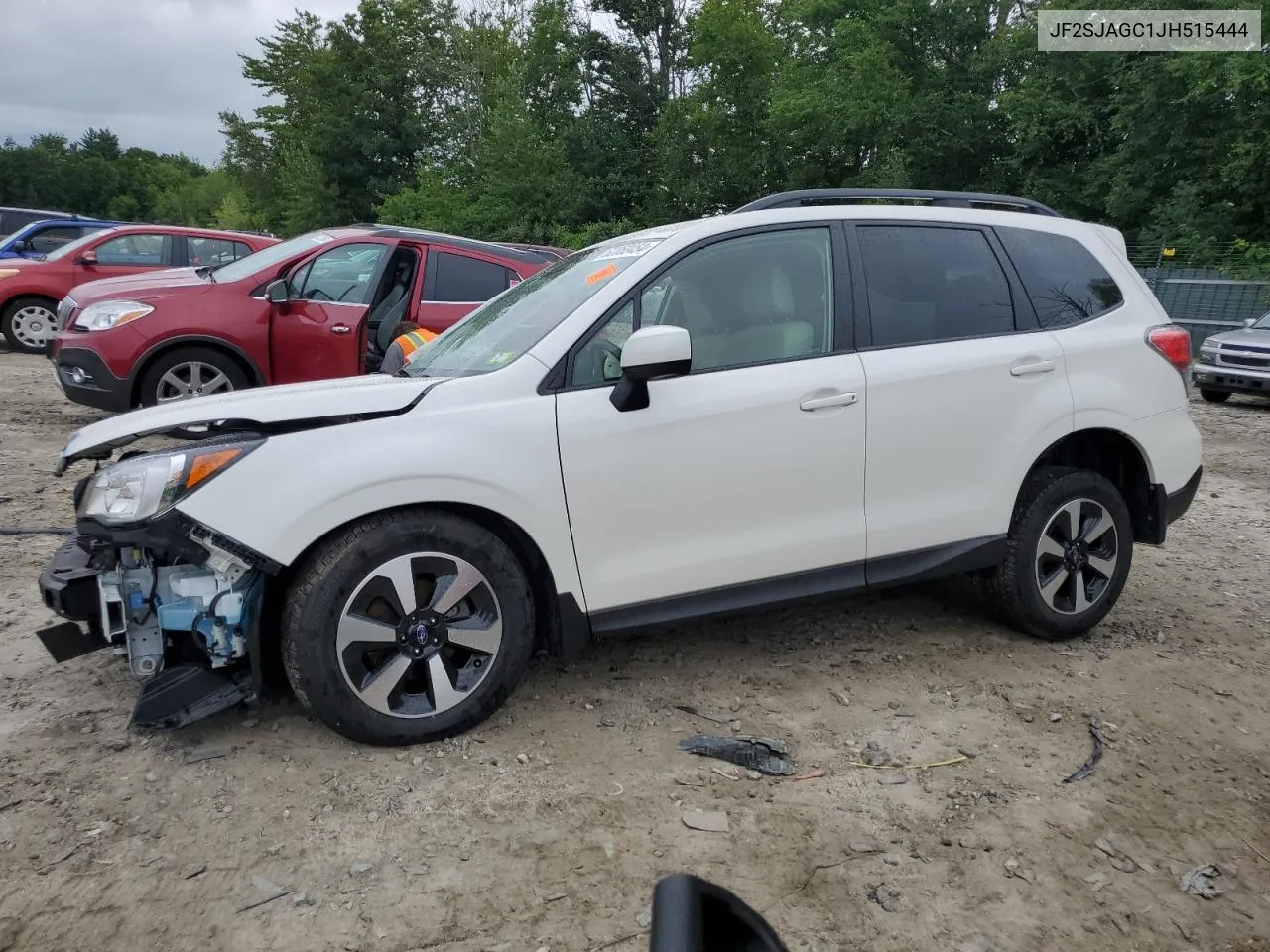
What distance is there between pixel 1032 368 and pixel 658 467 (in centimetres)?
171

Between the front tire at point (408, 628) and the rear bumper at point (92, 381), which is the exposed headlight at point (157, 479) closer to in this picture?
the front tire at point (408, 628)

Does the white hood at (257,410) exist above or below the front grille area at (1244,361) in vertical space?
above

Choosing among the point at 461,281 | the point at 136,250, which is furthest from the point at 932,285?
the point at 136,250

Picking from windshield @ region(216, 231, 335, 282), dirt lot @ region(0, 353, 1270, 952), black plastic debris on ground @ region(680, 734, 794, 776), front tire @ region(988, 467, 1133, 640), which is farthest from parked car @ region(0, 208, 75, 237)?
front tire @ region(988, 467, 1133, 640)

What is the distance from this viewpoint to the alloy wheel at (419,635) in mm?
2988

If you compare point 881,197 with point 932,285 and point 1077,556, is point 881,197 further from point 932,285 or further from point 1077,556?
point 1077,556

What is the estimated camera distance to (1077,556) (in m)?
4.09

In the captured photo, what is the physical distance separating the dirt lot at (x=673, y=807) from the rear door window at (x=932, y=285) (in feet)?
4.45

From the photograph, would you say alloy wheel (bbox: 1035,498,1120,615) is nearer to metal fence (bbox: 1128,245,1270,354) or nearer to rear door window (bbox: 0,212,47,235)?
metal fence (bbox: 1128,245,1270,354)

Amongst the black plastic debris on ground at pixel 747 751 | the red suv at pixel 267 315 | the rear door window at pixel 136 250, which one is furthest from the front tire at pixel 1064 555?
the rear door window at pixel 136 250

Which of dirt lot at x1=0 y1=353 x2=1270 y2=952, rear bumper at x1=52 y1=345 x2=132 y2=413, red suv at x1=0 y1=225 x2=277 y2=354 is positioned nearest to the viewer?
dirt lot at x1=0 y1=353 x2=1270 y2=952

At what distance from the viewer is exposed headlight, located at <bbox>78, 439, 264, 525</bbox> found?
2.84 metres

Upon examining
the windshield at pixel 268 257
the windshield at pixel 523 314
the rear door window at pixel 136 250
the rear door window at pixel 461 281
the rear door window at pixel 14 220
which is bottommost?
the windshield at pixel 523 314

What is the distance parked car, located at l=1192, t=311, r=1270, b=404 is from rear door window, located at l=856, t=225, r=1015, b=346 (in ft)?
33.2
